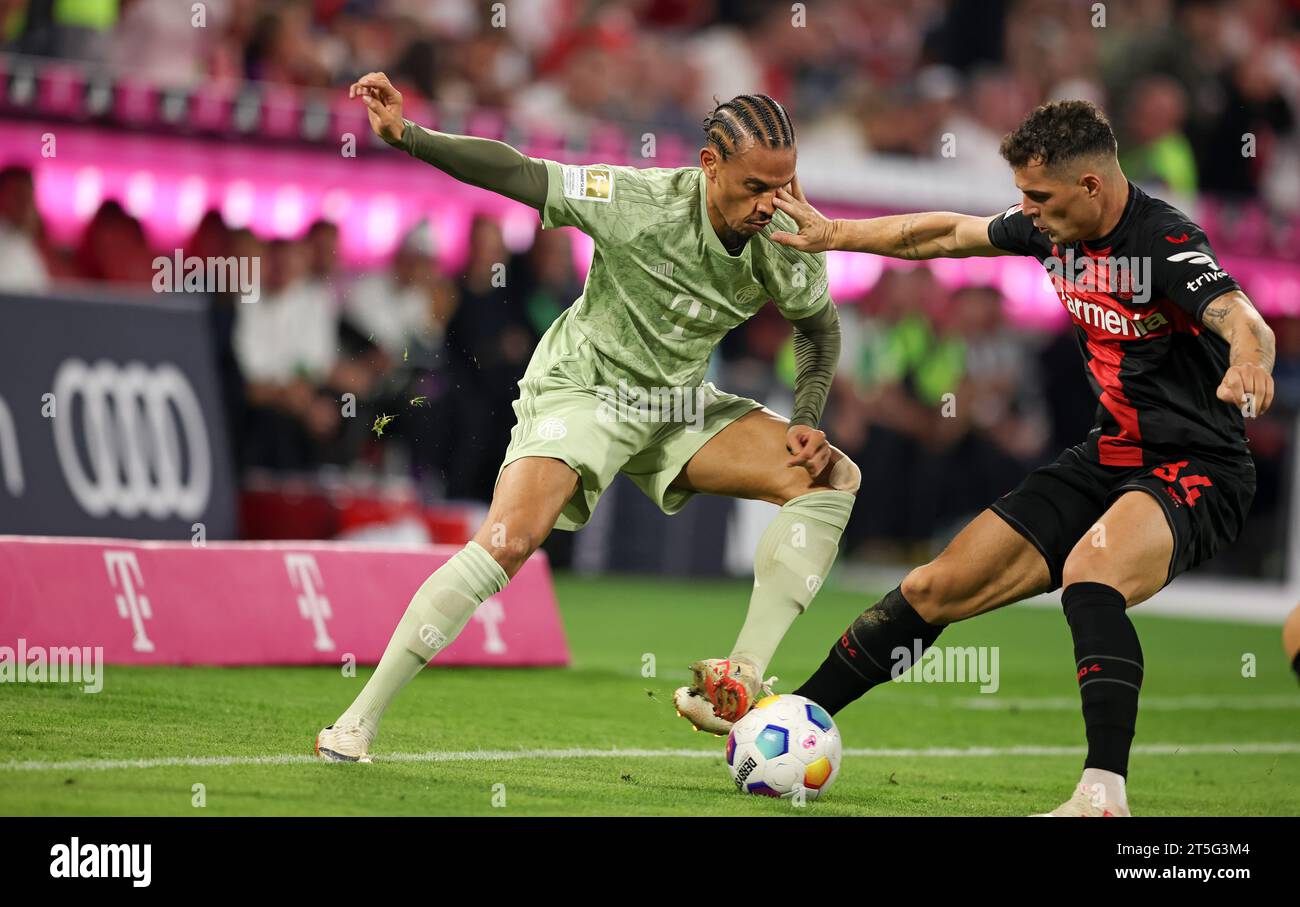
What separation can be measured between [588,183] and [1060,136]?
1.51 metres

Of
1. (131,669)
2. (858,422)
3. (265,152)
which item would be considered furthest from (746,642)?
(858,422)

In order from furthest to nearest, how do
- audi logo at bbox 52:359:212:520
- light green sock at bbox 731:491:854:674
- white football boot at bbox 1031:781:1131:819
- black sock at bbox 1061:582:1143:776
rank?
audi logo at bbox 52:359:212:520
light green sock at bbox 731:491:854:674
black sock at bbox 1061:582:1143:776
white football boot at bbox 1031:781:1131:819

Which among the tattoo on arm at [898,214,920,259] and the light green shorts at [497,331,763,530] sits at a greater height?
the tattoo on arm at [898,214,920,259]

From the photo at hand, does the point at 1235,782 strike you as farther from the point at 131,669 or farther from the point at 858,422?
the point at 858,422

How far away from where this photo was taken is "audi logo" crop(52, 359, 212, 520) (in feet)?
31.2

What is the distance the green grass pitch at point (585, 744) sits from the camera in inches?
192

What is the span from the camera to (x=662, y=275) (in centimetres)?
600

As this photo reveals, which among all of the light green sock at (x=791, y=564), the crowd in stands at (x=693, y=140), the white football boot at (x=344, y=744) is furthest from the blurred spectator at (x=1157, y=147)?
the white football boot at (x=344, y=744)

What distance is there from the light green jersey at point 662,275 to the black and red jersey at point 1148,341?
0.97 meters

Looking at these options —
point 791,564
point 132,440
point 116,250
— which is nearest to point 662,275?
point 791,564

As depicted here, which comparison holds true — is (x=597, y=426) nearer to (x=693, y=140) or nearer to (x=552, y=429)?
(x=552, y=429)

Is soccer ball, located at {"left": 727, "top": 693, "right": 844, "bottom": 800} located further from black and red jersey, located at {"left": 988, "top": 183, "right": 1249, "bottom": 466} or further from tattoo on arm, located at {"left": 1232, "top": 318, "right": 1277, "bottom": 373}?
tattoo on arm, located at {"left": 1232, "top": 318, "right": 1277, "bottom": 373}

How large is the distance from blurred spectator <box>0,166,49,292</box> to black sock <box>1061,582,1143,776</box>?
757 cm

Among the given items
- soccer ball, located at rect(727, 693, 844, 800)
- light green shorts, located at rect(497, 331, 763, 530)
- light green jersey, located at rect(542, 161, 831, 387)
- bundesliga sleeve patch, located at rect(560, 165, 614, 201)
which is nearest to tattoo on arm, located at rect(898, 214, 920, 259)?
light green jersey, located at rect(542, 161, 831, 387)
